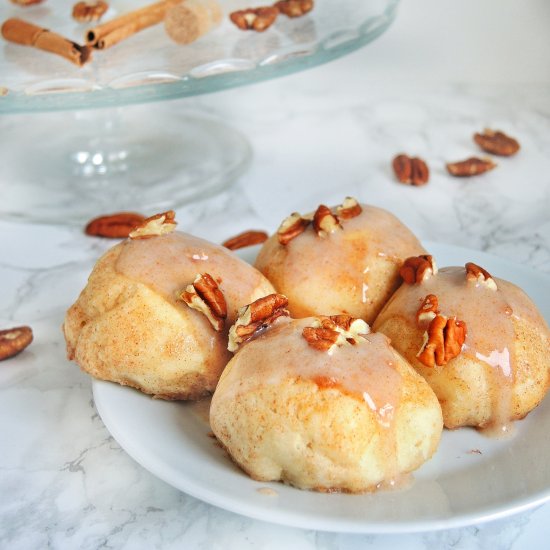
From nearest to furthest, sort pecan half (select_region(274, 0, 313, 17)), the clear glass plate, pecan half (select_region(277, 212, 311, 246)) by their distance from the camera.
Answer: pecan half (select_region(277, 212, 311, 246))
the clear glass plate
pecan half (select_region(274, 0, 313, 17))

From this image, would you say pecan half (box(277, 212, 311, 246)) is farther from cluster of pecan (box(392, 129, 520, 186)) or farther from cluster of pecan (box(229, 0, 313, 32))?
cluster of pecan (box(392, 129, 520, 186))

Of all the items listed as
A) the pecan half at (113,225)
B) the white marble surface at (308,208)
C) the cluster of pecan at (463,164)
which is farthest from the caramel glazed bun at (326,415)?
the cluster of pecan at (463,164)

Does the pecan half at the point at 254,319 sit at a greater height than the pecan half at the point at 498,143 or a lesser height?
greater

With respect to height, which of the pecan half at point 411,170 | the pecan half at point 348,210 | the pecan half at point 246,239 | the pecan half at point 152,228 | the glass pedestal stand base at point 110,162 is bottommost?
the glass pedestal stand base at point 110,162

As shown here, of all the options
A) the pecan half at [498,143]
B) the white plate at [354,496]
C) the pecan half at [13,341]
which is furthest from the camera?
the pecan half at [498,143]

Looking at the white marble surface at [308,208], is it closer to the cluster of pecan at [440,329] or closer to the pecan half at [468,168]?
the pecan half at [468,168]

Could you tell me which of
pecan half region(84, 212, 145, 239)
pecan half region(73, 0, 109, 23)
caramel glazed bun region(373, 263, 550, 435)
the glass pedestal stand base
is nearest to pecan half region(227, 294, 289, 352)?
caramel glazed bun region(373, 263, 550, 435)

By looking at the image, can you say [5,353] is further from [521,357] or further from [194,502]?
[521,357]

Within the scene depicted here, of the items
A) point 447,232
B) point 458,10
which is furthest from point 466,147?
point 458,10
